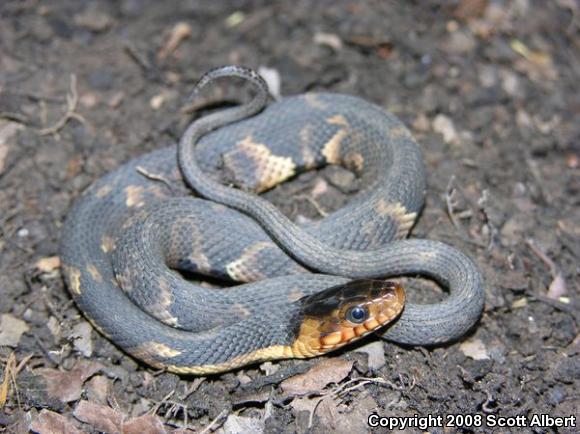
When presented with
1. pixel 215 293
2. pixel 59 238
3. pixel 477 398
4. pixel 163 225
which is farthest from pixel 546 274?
pixel 59 238

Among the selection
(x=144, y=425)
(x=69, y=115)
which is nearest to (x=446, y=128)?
(x=69, y=115)

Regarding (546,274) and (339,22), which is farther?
(339,22)

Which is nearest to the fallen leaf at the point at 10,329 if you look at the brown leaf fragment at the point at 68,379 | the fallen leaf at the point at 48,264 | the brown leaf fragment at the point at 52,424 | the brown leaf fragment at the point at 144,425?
the brown leaf fragment at the point at 68,379

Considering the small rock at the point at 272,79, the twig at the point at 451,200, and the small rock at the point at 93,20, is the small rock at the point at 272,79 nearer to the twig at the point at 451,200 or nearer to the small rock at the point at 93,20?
the small rock at the point at 93,20

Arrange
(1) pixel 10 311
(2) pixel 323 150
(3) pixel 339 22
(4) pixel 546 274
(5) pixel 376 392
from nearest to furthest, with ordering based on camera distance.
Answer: (5) pixel 376 392
(1) pixel 10 311
(4) pixel 546 274
(2) pixel 323 150
(3) pixel 339 22

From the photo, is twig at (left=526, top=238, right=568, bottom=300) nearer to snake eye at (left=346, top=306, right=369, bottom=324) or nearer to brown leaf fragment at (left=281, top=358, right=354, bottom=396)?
snake eye at (left=346, top=306, right=369, bottom=324)

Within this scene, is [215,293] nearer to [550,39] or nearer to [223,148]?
[223,148]

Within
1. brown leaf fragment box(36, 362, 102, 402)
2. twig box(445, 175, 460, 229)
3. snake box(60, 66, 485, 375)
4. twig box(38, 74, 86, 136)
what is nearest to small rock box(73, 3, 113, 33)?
twig box(38, 74, 86, 136)
